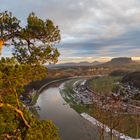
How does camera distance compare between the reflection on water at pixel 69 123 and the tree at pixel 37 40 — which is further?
the reflection on water at pixel 69 123

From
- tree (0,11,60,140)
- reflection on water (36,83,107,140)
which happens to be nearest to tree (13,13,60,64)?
tree (0,11,60,140)

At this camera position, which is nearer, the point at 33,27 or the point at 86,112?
the point at 33,27

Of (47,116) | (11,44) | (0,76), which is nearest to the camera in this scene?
(0,76)

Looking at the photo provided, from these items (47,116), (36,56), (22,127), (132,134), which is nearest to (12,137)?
(22,127)

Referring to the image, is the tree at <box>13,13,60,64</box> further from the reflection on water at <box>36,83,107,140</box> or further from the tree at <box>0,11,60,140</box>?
the reflection on water at <box>36,83,107,140</box>

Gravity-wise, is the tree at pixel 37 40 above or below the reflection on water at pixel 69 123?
above

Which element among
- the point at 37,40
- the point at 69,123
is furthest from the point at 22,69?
the point at 69,123

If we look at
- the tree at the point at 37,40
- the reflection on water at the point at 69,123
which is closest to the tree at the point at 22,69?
the tree at the point at 37,40

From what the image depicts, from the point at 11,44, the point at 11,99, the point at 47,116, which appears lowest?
the point at 47,116

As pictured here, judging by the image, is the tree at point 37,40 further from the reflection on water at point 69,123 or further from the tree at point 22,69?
the reflection on water at point 69,123

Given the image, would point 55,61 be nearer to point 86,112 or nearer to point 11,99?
point 11,99

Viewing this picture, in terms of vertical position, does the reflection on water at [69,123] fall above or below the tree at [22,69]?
below
